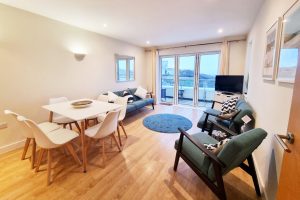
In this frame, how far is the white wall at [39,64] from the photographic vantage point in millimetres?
2408

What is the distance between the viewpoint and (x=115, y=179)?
6.03 feet

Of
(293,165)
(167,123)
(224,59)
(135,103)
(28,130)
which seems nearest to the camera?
(293,165)

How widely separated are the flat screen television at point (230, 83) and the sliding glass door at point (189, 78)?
0.79 meters

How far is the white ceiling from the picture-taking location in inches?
91.0

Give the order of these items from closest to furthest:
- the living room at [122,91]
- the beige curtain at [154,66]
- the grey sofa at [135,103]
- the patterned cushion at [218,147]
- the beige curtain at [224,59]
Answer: the patterned cushion at [218,147] < the living room at [122,91] < the grey sofa at [135,103] < the beige curtain at [224,59] < the beige curtain at [154,66]

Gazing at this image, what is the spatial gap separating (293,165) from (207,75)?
4764 mm

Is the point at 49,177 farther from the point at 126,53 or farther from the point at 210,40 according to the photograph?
the point at 210,40

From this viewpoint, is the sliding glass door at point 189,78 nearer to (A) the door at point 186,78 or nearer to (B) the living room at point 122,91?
(A) the door at point 186,78

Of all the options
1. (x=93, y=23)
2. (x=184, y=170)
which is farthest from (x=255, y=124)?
(x=93, y=23)

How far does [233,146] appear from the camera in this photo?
1.18 meters

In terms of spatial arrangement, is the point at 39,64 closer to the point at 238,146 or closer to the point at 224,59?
the point at 238,146

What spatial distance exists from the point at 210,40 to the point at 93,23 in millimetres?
3583

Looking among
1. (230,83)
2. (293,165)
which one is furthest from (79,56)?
(230,83)

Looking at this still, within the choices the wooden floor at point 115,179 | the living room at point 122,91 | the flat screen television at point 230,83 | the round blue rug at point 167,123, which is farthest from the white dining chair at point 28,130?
the flat screen television at point 230,83
